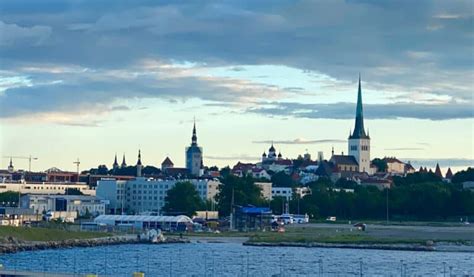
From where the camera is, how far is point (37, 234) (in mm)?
100688

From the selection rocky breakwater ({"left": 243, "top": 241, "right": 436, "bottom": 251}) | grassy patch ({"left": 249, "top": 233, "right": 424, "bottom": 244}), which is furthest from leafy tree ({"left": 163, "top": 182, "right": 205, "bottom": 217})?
rocky breakwater ({"left": 243, "top": 241, "right": 436, "bottom": 251})

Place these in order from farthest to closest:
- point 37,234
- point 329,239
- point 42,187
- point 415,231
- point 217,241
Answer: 1. point 42,187
2. point 415,231
3. point 217,241
4. point 329,239
5. point 37,234

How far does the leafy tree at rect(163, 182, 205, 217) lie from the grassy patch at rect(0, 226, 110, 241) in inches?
1485

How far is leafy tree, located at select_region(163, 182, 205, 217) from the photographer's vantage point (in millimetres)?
145875

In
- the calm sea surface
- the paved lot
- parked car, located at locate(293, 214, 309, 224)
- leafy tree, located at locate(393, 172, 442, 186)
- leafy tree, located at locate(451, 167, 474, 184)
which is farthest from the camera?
leafy tree, located at locate(451, 167, 474, 184)

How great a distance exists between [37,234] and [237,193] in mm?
48807

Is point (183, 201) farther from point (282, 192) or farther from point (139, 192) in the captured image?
point (282, 192)

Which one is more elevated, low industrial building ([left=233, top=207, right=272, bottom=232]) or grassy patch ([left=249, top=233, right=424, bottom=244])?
low industrial building ([left=233, top=207, right=272, bottom=232])

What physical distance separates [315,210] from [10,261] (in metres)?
82.2

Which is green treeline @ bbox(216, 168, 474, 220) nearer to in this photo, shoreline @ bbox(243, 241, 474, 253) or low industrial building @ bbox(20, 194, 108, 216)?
low industrial building @ bbox(20, 194, 108, 216)

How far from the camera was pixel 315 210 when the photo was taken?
153m

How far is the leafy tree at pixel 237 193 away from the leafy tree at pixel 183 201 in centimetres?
340

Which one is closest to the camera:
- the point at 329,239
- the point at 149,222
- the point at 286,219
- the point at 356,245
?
the point at 356,245

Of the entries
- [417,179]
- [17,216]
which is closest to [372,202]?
[417,179]
